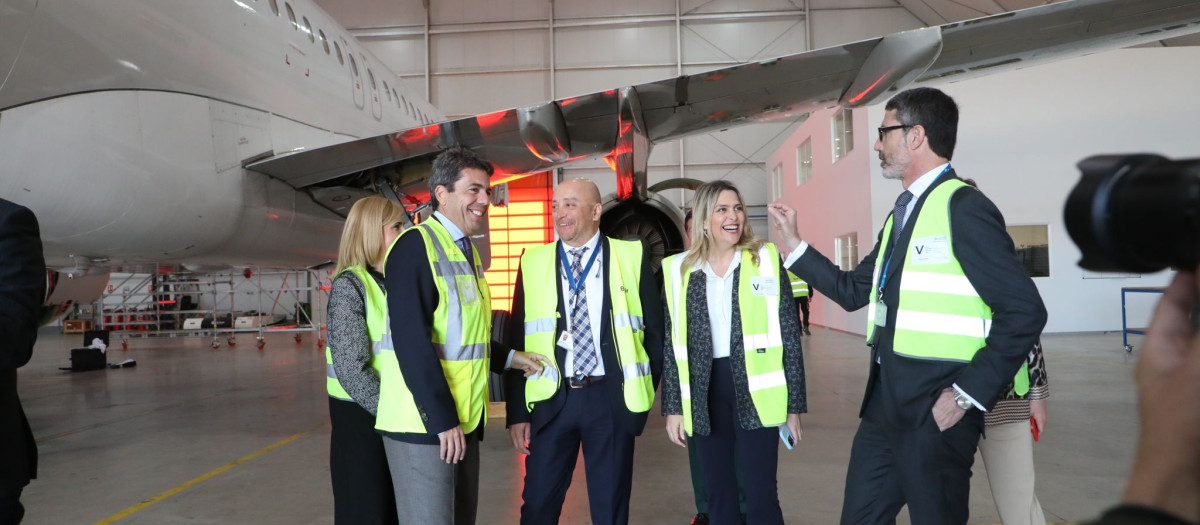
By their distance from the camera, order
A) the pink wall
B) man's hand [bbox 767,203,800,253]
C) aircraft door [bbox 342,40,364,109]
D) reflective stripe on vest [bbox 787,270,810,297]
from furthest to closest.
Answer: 1. the pink wall
2. aircraft door [bbox 342,40,364,109]
3. reflective stripe on vest [bbox 787,270,810,297]
4. man's hand [bbox 767,203,800,253]

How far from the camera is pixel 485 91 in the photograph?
26719 millimetres

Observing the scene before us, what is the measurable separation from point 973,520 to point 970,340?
222 cm

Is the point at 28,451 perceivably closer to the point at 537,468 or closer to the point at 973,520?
the point at 537,468

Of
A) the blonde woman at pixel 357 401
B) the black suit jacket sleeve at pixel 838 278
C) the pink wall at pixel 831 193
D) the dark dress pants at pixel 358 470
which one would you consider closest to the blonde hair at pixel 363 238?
the blonde woman at pixel 357 401

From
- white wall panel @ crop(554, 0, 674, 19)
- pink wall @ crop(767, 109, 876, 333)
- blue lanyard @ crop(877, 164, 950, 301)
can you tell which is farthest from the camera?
white wall panel @ crop(554, 0, 674, 19)

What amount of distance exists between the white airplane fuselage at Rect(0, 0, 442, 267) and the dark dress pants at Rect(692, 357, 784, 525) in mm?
3959

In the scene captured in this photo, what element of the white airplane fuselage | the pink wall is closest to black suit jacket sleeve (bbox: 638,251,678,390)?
the white airplane fuselage

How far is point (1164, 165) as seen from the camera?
0.53m

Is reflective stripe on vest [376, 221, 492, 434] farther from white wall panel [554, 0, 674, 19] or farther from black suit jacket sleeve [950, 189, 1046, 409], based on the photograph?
white wall panel [554, 0, 674, 19]

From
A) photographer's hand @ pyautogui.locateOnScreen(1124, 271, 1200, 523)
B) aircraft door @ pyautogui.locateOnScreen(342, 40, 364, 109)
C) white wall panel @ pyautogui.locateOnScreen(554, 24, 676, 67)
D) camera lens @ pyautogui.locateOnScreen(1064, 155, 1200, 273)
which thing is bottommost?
photographer's hand @ pyautogui.locateOnScreen(1124, 271, 1200, 523)

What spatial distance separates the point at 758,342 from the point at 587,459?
0.91 m

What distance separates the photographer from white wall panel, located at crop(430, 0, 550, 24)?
26.5 meters

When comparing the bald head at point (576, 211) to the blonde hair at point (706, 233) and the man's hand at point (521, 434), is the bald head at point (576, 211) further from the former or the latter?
the man's hand at point (521, 434)

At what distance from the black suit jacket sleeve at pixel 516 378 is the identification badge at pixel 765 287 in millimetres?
1055
